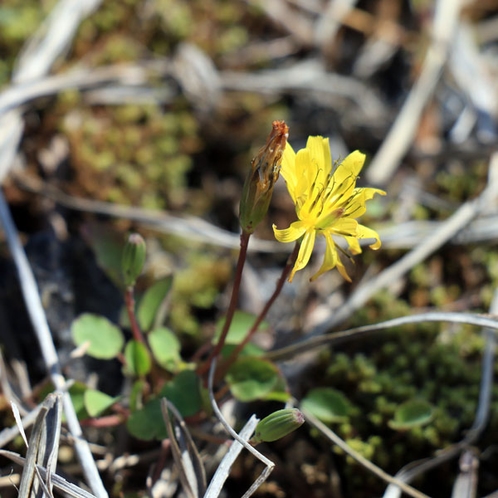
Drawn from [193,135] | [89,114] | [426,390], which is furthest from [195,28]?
[426,390]

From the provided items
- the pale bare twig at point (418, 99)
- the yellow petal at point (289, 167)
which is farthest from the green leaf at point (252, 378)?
the pale bare twig at point (418, 99)

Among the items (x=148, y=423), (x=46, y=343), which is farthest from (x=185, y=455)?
(x=46, y=343)

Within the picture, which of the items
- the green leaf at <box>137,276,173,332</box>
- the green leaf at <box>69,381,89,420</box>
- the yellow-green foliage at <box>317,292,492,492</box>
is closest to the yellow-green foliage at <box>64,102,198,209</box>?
the green leaf at <box>137,276,173,332</box>

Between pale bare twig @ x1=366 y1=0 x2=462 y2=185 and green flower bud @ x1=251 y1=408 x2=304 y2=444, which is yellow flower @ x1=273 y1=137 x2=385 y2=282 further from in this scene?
pale bare twig @ x1=366 y1=0 x2=462 y2=185

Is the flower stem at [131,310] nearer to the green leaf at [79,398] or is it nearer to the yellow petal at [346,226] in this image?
the green leaf at [79,398]

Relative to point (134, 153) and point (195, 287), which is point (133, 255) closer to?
point (195, 287)

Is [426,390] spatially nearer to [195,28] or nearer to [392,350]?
[392,350]
